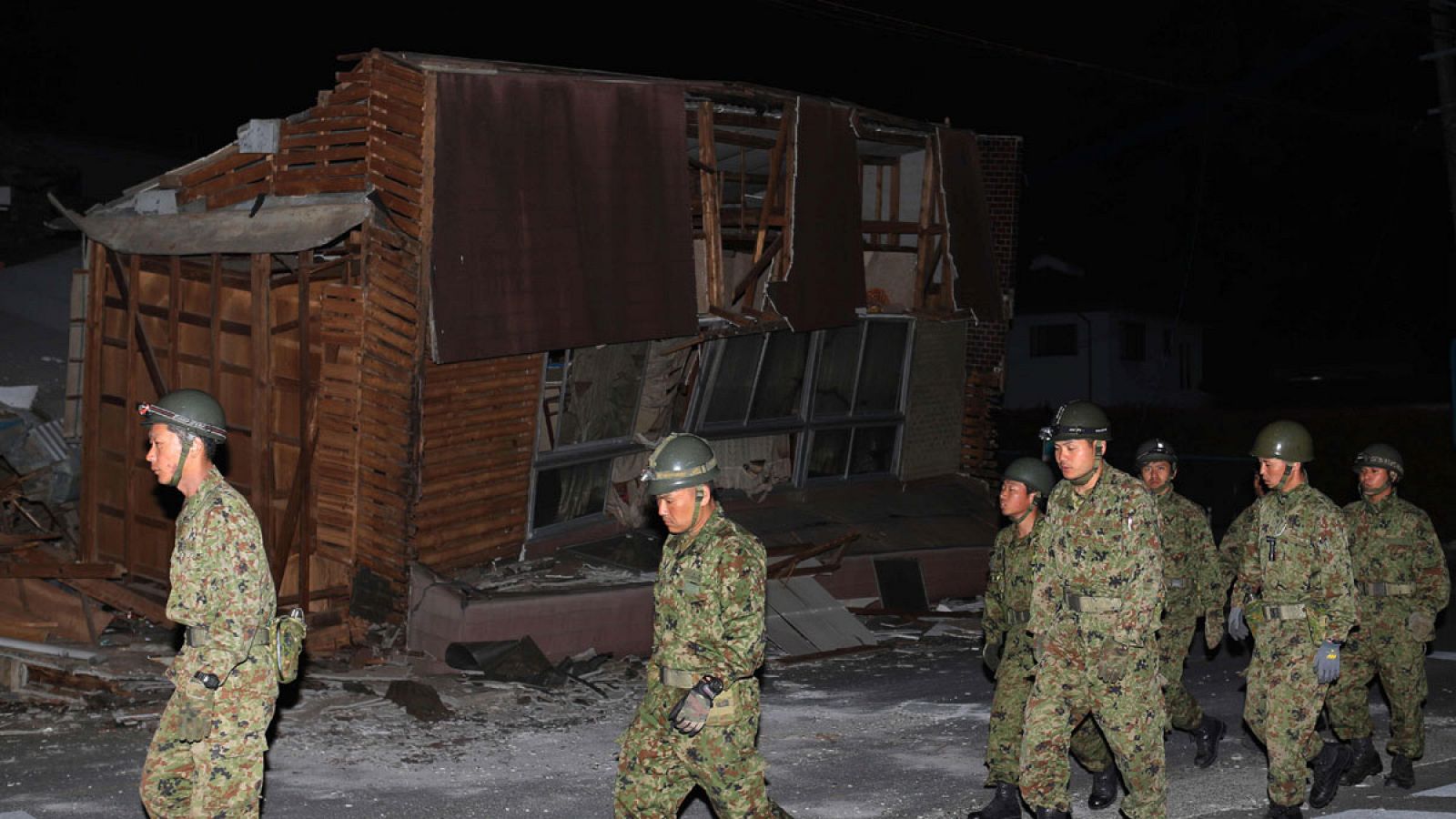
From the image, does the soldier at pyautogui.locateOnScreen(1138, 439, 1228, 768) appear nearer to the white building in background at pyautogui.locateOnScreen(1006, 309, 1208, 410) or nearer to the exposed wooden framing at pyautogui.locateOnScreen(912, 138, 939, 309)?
the exposed wooden framing at pyautogui.locateOnScreen(912, 138, 939, 309)

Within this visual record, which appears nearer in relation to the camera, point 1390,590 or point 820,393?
point 1390,590

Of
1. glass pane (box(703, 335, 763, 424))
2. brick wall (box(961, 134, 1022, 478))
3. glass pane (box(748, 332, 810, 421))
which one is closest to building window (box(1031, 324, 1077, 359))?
brick wall (box(961, 134, 1022, 478))

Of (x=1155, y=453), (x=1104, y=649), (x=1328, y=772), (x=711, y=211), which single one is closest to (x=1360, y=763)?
(x=1328, y=772)

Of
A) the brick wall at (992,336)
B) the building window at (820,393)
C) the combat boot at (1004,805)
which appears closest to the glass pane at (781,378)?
the building window at (820,393)

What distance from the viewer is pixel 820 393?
19.7m

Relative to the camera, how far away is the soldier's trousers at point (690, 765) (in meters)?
6.51

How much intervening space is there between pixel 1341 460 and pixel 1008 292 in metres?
10.9

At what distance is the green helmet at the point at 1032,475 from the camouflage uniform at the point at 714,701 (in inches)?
116

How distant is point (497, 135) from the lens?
14.0m

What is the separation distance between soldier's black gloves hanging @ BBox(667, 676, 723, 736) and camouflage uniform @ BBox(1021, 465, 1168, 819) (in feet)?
6.89

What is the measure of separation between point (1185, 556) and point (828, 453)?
936cm

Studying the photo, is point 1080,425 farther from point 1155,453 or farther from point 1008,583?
point 1155,453

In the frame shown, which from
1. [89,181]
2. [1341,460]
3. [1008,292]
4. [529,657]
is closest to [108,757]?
[529,657]

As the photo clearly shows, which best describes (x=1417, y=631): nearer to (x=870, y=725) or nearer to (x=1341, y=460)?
(x=870, y=725)
